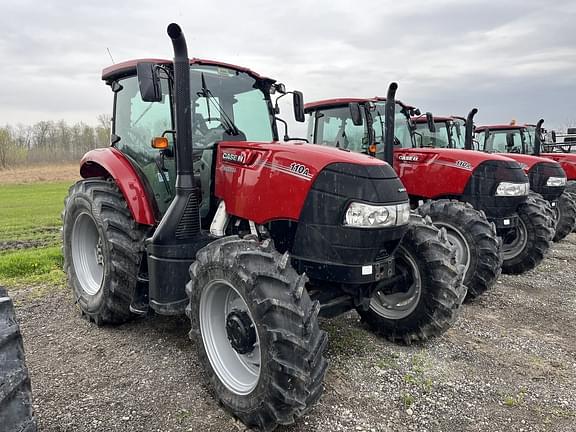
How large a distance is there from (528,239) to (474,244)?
2.04m

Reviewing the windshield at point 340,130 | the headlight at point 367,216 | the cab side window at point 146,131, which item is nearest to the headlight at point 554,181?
the windshield at point 340,130

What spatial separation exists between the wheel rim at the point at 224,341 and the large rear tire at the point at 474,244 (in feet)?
9.89

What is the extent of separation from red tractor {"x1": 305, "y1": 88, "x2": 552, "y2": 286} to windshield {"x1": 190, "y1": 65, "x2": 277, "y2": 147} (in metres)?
1.92

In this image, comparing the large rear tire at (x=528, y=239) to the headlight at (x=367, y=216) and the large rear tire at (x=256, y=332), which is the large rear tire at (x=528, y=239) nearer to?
the headlight at (x=367, y=216)

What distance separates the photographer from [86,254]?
4.57 m

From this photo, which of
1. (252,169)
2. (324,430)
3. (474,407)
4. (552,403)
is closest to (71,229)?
(252,169)

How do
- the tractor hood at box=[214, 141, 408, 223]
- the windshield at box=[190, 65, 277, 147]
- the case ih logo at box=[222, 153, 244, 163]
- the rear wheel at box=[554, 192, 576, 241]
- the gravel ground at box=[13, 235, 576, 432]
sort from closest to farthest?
the gravel ground at box=[13, 235, 576, 432] → the tractor hood at box=[214, 141, 408, 223] → the case ih logo at box=[222, 153, 244, 163] → the windshield at box=[190, 65, 277, 147] → the rear wheel at box=[554, 192, 576, 241]

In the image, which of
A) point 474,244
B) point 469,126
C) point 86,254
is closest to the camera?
point 86,254

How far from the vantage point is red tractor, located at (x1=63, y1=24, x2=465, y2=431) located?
8.54 feet

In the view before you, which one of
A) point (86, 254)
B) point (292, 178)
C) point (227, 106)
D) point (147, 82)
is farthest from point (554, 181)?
point (86, 254)

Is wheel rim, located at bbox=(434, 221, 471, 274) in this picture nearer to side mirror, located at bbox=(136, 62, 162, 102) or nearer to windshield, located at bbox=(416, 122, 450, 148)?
windshield, located at bbox=(416, 122, 450, 148)

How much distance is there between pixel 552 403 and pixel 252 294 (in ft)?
7.21

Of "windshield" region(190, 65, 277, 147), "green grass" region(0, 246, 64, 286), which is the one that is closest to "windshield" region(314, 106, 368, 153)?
"windshield" region(190, 65, 277, 147)

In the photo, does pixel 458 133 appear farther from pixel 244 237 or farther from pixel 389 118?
pixel 244 237
